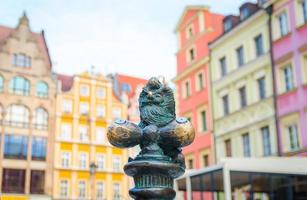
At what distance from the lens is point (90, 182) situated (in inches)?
1703

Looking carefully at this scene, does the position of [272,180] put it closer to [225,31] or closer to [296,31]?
[296,31]

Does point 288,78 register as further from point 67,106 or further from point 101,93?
point 101,93

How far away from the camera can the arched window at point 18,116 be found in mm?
40844

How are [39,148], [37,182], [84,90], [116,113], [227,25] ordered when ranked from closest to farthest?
1. [227,25]
2. [37,182]
3. [39,148]
4. [84,90]
5. [116,113]

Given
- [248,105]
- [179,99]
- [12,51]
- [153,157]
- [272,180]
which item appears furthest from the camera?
[12,51]

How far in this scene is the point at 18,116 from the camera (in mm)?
41375

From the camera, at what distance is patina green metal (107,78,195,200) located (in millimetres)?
3445

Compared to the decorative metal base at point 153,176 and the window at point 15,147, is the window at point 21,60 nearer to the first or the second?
the window at point 15,147

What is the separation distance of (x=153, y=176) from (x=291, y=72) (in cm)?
2030

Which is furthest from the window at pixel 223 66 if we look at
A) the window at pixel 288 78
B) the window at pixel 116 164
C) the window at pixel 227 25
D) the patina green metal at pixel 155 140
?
the patina green metal at pixel 155 140

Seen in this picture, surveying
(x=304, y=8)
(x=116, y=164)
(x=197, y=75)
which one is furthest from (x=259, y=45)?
(x=116, y=164)

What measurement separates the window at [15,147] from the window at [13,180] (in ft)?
3.97

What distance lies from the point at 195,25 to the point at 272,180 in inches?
527

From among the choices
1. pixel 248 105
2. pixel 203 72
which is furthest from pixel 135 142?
pixel 203 72
